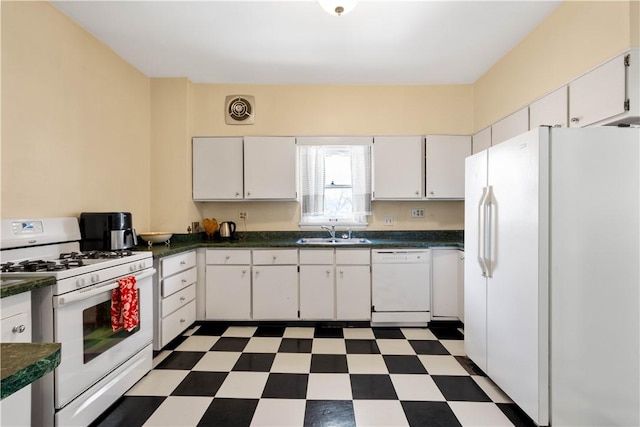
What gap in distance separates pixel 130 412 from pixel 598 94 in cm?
340

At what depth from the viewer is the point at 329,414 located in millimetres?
1794

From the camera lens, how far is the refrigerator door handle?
2.07 metres

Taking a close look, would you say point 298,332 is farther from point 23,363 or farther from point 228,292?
point 23,363

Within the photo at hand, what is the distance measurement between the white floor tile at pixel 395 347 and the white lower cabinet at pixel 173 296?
1818 millimetres

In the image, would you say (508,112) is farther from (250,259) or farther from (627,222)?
(250,259)

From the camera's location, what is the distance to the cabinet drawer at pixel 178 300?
2.60 meters

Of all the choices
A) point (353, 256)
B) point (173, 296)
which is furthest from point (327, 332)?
point (173, 296)

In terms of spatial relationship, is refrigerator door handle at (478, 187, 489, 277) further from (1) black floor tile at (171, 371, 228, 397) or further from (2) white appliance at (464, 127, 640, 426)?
(1) black floor tile at (171, 371, 228, 397)

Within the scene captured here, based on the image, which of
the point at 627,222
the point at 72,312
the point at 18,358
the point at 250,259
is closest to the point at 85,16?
the point at 72,312

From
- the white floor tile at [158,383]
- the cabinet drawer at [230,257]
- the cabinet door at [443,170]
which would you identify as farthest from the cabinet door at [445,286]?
the white floor tile at [158,383]

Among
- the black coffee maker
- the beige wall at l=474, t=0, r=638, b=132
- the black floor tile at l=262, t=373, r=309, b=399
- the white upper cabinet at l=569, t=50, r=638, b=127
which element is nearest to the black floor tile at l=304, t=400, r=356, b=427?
the black floor tile at l=262, t=373, r=309, b=399

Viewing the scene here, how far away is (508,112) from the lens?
286 cm

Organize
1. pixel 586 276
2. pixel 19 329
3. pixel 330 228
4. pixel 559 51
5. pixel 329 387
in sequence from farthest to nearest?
1. pixel 330 228
2. pixel 559 51
3. pixel 329 387
4. pixel 586 276
5. pixel 19 329

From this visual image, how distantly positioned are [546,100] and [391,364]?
7.57ft
